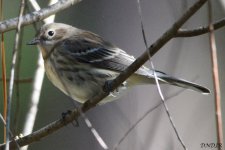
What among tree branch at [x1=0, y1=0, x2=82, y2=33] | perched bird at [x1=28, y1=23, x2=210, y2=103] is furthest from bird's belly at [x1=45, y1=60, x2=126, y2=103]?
tree branch at [x1=0, y1=0, x2=82, y2=33]

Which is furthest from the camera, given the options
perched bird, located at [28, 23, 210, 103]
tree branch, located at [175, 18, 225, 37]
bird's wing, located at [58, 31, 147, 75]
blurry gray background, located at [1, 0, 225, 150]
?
blurry gray background, located at [1, 0, 225, 150]

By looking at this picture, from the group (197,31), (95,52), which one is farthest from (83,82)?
(197,31)

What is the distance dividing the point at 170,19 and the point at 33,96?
9.85 ft

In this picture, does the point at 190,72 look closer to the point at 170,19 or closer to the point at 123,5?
the point at 170,19

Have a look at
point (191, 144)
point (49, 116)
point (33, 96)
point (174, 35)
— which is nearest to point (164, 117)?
point (191, 144)

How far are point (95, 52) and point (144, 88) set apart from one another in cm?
96

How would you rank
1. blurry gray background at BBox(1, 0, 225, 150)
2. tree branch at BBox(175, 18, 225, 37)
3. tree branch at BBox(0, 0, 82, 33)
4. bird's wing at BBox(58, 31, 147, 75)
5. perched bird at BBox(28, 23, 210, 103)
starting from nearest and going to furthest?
tree branch at BBox(175, 18, 225, 37), tree branch at BBox(0, 0, 82, 33), perched bird at BBox(28, 23, 210, 103), bird's wing at BBox(58, 31, 147, 75), blurry gray background at BBox(1, 0, 225, 150)

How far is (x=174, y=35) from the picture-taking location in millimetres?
3002

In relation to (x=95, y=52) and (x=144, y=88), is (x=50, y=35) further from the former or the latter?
(x=144, y=88)

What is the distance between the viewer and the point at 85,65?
17.0ft

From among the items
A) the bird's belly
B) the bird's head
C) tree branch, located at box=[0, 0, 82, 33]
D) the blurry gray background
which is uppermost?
tree branch, located at box=[0, 0, 82, 33]

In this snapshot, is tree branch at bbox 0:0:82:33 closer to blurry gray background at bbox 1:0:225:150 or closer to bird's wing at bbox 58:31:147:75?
bird's wing at bbox 58:31:147:75

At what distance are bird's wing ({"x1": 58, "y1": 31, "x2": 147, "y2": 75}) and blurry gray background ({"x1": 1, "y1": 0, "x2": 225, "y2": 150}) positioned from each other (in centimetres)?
44

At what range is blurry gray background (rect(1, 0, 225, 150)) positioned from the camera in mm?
5820
